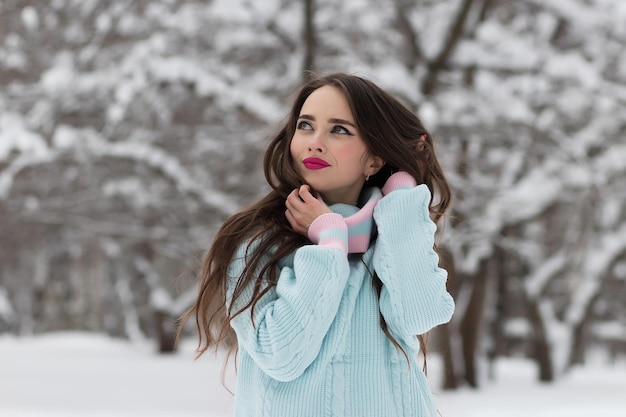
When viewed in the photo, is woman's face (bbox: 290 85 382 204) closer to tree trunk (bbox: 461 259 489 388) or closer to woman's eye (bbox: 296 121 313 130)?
woman's eye (bbox: 296 121 313 130)

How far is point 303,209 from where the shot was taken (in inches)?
78.7

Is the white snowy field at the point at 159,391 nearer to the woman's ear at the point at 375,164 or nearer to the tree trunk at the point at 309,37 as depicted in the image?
the tree trunk at the point at 309,37

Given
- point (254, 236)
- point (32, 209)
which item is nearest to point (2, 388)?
point (32, 209)

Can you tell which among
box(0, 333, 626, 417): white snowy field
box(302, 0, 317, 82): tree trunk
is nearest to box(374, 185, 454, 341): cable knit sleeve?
box(0, 333, 626, 417): white snowy field

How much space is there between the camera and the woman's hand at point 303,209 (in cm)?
199

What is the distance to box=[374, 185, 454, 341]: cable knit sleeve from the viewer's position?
6.21 feet

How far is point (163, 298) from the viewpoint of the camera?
1284 cm

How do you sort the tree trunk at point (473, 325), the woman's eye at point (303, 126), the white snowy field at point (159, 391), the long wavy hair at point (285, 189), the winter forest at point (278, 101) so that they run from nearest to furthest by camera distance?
1. the long wavy hair at point (285, 189)
2. the woman's eye at point (303, 126)
3. the winter forest at point (278, 101)
4. the white snowy field at point (159, 391)
5. the tree trunk at point (473, 325)

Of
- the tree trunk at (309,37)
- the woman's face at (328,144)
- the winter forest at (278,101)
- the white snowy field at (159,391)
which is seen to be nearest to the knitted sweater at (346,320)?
the woman's face at (328,144)

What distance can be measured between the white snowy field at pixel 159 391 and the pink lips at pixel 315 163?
478cm

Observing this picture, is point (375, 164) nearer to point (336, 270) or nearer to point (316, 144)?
point (316, 144)

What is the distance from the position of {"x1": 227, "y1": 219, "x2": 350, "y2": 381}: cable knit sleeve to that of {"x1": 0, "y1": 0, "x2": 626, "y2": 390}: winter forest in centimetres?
415

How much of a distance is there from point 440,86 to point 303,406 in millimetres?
6605

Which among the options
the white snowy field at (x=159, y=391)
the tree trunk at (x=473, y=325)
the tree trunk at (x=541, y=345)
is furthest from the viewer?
the tree trunk at (x=541, y=345)
